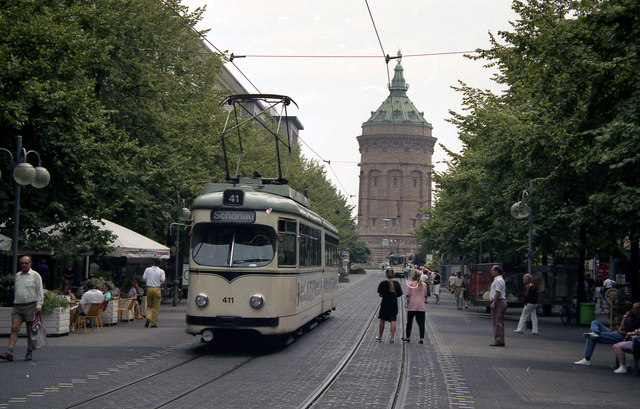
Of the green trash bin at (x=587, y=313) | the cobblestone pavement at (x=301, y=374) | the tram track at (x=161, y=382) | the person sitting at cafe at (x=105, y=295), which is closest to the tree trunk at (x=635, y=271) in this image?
the cobblestone pavement at (x=301, y=374)

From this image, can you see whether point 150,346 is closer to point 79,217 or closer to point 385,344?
point 385,344

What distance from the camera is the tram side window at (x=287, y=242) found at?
51.9 ft

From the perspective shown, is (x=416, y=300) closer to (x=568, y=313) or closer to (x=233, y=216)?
(x=233, y=216)

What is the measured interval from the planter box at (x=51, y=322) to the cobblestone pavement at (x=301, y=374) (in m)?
0.41

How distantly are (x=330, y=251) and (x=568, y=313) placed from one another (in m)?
8.99

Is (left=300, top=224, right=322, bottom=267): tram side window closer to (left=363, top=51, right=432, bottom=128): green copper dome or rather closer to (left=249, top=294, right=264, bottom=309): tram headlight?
(left=249, top=294, right=264, bottom=309): tram headlight

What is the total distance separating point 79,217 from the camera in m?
22.9

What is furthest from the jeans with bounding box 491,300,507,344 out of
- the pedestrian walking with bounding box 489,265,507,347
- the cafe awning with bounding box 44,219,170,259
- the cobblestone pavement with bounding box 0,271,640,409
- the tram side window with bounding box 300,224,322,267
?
the cafe awning with bounding box 44,219,170,259

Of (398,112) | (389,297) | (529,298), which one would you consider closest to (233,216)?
(389,297)

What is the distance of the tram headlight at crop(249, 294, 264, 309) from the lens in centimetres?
1513

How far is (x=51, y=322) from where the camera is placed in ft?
60.2

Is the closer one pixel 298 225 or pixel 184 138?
pixel 298 225

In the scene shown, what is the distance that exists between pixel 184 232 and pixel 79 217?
507 inches

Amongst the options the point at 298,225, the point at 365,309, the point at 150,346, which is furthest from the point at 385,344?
the point at 365,309
